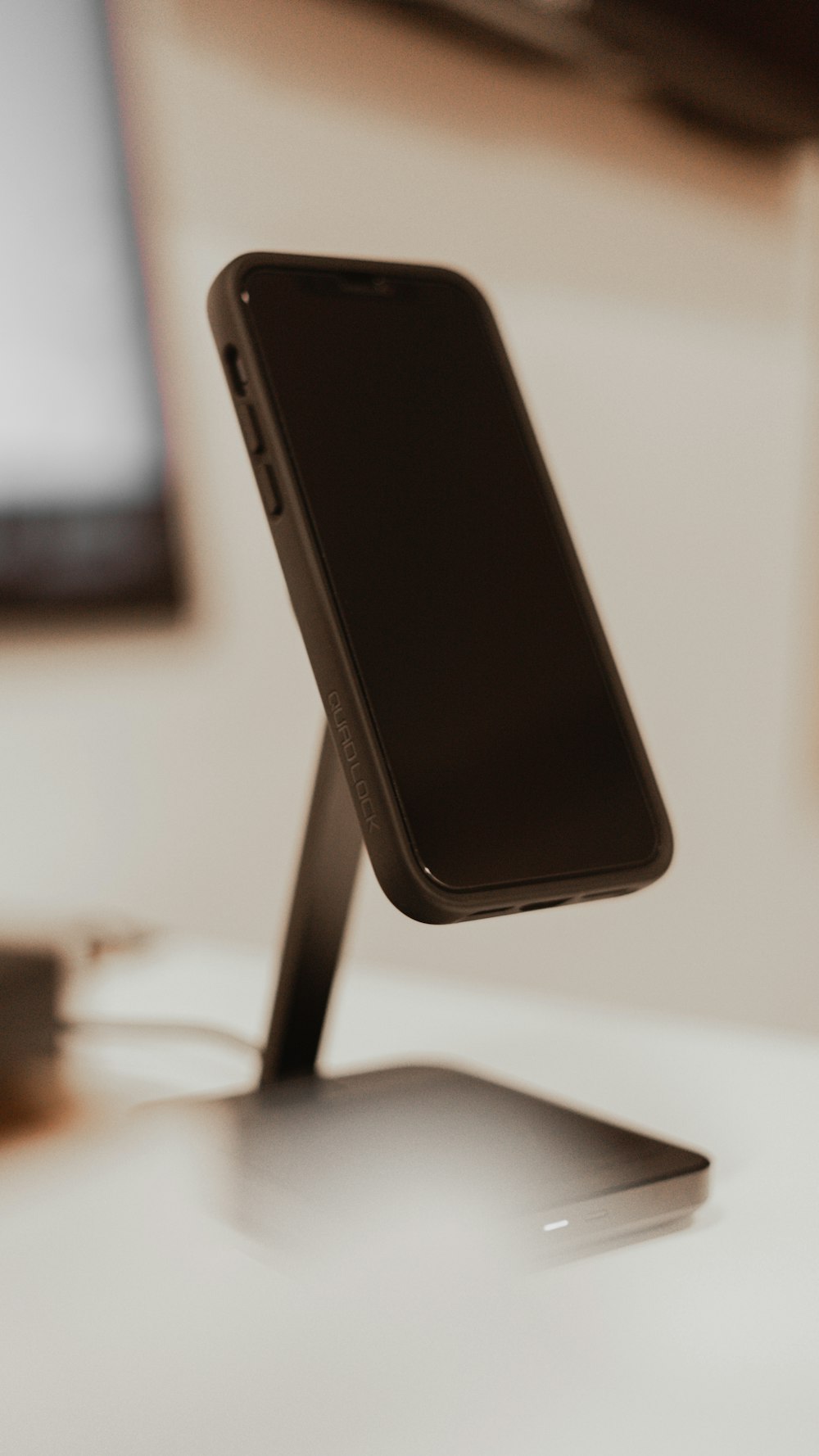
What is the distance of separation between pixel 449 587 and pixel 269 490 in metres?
0.07

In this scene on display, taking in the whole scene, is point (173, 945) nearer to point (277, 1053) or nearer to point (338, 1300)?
point (277, 1053)

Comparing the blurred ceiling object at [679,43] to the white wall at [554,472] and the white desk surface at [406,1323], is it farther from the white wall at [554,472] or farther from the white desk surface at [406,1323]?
the white desk surface at [406,1323]

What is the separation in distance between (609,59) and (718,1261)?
3.19 ft

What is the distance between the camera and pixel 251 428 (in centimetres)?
42

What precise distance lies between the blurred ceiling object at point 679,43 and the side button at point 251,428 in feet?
2.23

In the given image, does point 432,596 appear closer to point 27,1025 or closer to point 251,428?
point 251,428

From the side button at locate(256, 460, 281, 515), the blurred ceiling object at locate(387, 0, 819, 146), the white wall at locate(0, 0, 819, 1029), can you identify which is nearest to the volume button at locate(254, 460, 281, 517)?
the side button at locate(256, 460, 281, 515)

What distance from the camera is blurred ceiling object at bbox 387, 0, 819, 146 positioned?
95cm

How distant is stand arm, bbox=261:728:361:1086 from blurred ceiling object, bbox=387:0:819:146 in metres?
0.75

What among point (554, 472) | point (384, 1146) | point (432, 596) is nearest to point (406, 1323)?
point (384, 1146)

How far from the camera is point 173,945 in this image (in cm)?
78

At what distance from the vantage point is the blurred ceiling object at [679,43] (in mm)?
950

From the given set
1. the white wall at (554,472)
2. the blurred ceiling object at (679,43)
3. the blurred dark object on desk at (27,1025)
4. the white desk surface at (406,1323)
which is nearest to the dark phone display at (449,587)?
the white desk surface at (406,1323)

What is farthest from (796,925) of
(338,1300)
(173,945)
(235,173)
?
(338,1300)
